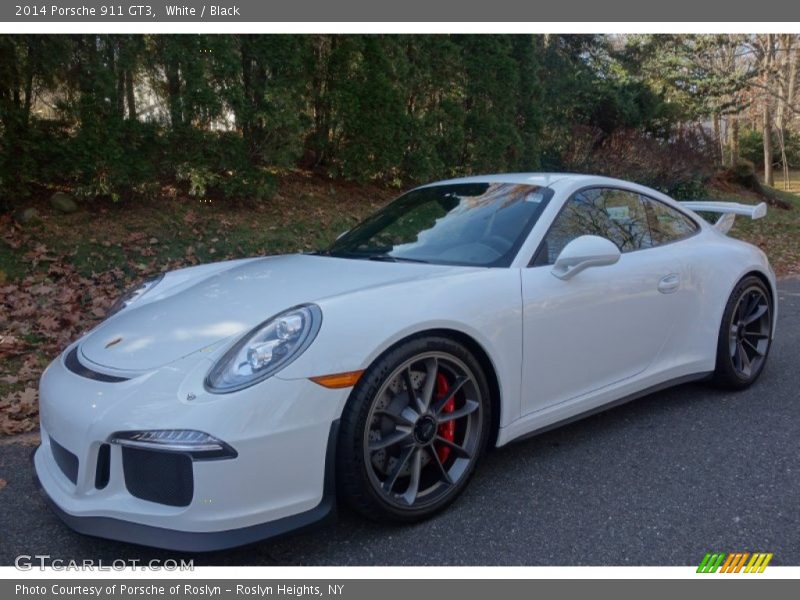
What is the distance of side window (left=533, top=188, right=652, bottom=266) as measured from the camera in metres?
3.40

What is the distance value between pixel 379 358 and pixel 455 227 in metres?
1.18

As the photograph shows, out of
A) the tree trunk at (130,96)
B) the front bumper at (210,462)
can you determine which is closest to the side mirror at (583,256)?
the front bumper at (210,462)

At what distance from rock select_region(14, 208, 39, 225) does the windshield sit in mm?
4678

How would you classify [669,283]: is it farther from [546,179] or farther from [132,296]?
[132,296]

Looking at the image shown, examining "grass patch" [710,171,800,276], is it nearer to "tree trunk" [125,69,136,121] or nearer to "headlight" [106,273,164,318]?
"tree trunk" [125,69,136,121]

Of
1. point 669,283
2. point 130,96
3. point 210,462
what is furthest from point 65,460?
point 130,96

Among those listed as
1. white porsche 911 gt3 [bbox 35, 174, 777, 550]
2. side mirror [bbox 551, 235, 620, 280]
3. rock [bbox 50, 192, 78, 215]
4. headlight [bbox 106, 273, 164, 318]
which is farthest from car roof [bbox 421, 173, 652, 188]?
rock [bbox 50, 192, 78, 215]

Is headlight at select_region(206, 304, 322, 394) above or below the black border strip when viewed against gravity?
above

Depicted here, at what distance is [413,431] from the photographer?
8.95 ft

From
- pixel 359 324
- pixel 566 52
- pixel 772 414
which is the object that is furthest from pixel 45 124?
pixel 566 52

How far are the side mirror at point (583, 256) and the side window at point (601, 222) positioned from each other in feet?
0.36

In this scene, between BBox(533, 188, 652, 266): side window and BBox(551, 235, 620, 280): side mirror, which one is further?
BBox(533, 188, 652, 266): side window

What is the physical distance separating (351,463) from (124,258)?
5259 mm

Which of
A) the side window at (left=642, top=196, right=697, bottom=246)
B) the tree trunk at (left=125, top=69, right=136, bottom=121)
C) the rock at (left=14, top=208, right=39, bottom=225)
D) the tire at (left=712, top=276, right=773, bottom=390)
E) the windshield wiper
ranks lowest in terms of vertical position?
the tire at (left=712, top=276, right=773, bottom=390)
